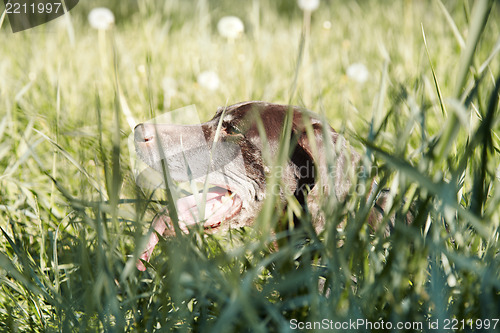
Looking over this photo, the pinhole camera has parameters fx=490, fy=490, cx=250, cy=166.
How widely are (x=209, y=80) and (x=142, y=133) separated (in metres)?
1.50

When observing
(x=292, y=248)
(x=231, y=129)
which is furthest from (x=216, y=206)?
(x=292, y=248)

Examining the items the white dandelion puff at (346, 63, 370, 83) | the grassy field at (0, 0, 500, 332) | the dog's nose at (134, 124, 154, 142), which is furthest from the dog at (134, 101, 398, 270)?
the white dandelion puff at (346, 63, 370, 83)

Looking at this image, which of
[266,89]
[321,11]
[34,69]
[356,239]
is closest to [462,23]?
[266,89]

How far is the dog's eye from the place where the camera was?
2.42 m

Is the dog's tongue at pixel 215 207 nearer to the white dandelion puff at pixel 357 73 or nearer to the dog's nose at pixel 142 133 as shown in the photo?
the dog's nose at pixel 142 133

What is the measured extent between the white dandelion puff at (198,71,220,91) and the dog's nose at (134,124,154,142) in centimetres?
132

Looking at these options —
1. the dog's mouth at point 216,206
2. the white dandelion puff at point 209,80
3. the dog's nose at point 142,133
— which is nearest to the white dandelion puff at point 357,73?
the white dandelion puff at point 209,80

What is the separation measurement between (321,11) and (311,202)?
16.1 ft

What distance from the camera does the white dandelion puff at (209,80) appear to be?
3502mm

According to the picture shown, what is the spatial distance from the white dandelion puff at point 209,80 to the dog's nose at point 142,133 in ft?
4.33

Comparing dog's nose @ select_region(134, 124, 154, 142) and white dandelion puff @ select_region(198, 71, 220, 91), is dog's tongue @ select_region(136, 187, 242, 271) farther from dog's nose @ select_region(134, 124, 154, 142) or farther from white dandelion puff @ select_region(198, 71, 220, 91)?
white dandelion puff @ select_region(198, 71, 220, 91)

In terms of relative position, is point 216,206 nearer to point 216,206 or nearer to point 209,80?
point 216,206

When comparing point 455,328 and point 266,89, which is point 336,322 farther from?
point 266,89

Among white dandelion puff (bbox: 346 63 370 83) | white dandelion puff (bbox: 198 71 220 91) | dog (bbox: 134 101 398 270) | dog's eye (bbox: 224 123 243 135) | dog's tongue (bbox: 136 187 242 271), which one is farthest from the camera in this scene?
white dandelion puff (bbox: 346 63 370 83)
